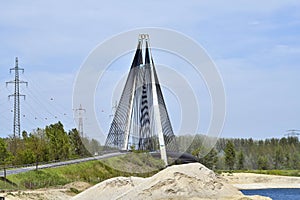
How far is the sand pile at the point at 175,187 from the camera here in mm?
23984

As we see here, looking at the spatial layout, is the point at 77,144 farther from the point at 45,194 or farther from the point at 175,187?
the point at 175,187

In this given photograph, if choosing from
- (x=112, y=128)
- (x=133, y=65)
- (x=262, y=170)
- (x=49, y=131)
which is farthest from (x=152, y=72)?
(x=262, y=170)

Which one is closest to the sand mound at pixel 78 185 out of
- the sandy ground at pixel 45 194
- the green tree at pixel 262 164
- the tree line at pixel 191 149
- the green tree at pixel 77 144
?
the sandy ground at pixel 45 194

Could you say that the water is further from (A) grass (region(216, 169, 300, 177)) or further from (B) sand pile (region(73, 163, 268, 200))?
(B) sand pile (region(73, 163, 268, 200))

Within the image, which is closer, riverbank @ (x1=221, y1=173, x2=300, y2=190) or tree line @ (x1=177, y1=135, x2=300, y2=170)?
riverbank @ (x1=221, y1=173, x2=300, y2=190)

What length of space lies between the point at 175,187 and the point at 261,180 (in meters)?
53.7

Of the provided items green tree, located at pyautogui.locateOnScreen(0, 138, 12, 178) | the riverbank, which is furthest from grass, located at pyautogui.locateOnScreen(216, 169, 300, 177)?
green tree, located at pyautogui.locateOnScreen(0, 138, 12, 178)

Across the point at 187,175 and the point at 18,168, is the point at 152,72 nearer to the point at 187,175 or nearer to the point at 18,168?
the point at 18,168

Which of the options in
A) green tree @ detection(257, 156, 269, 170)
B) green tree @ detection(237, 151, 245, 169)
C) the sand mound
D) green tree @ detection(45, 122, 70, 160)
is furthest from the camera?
green tree @ detection(237, 151, 245, 169)

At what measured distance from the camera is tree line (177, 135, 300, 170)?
8488cm

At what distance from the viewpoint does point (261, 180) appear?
76.2 metres

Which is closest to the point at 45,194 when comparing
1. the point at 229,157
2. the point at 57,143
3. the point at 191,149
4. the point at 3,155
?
the point at 3,155

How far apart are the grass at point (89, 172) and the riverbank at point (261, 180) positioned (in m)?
21.7

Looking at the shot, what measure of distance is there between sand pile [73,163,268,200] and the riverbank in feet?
154
